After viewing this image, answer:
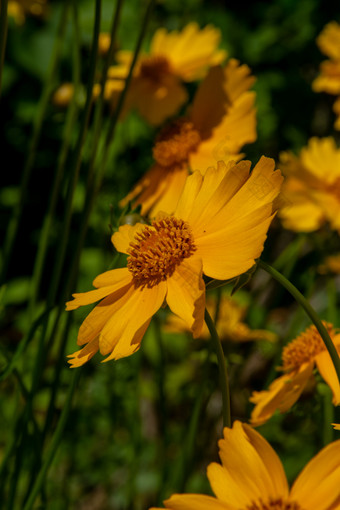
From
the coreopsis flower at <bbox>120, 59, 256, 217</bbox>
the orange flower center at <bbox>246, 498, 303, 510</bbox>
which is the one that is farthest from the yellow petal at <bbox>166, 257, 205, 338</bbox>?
the coreopsis flower at <bbox>120, 59, 256, 217</bbox>

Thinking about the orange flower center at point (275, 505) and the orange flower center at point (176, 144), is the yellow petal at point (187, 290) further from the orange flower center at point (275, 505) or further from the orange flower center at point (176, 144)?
the orange flower center at point (176, 144)

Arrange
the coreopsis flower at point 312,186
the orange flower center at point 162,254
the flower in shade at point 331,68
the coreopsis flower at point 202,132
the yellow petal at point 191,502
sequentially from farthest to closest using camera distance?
the flower in shade at point 331,68 → the coreopsis flower at point 312,186 → the coreopsis flower at point 202,132 → the orange flower center at point 162,254 → the yellow petal at point 191,502

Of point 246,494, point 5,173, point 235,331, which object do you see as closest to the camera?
point 246,494

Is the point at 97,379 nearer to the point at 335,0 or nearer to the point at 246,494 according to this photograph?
the point at 246,494

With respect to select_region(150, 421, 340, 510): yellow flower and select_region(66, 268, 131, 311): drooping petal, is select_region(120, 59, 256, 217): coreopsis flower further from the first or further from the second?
select_region(150, 421, 340, 510): yellow flower

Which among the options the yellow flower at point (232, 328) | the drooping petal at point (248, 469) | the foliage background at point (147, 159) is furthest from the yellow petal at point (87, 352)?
the foliage background at point (147, 159)

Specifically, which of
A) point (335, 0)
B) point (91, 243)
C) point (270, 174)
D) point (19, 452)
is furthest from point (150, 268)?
point (335, 0)

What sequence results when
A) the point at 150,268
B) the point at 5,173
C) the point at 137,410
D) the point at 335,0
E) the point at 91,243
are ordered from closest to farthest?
the point at 150,268 → the point at 137,410 → the point at 91,243 → the point at 335,0 → the point at 5,173
